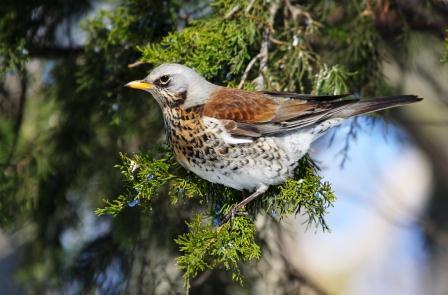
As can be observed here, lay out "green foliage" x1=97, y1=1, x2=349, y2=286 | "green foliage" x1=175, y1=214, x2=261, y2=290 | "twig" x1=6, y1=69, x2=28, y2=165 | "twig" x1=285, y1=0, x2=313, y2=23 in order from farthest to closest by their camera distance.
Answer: "twig" x1=6, y1=69, x2=28, y2=165
"twig" x1=285, y1=0, x2=313, y2=23
"green foliage" x1=97, y1=1, x2=349, y2=286
"green foliage" x1=175, y1=214, x2=261, y2=290

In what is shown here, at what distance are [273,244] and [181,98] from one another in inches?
43.6

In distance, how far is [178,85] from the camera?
322 cm

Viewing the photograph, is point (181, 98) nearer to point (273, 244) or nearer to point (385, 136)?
point (273, 244)

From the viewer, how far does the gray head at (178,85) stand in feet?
10.4

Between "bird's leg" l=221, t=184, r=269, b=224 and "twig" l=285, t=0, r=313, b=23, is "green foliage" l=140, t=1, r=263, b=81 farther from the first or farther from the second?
"bird's leg" l=221, t=184, r=269, b=224

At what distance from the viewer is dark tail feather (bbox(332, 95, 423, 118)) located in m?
3.03

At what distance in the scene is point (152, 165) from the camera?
2898mm

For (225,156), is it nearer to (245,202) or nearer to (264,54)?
(245,202)

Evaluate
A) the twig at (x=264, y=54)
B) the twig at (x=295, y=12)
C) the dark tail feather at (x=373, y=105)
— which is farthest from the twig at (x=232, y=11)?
the dark tail feather at (x=373, y=105)

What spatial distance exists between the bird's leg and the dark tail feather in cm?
53

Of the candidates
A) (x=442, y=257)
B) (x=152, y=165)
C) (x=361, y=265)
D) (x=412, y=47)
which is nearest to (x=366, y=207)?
(x=442, y=257)

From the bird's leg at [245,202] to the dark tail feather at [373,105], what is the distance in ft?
1.75

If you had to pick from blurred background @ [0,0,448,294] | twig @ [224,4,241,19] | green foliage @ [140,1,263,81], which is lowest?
blurred background @ [0,0,448,294]

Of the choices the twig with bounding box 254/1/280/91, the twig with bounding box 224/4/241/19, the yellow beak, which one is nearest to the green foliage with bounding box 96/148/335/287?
the yellow beak
